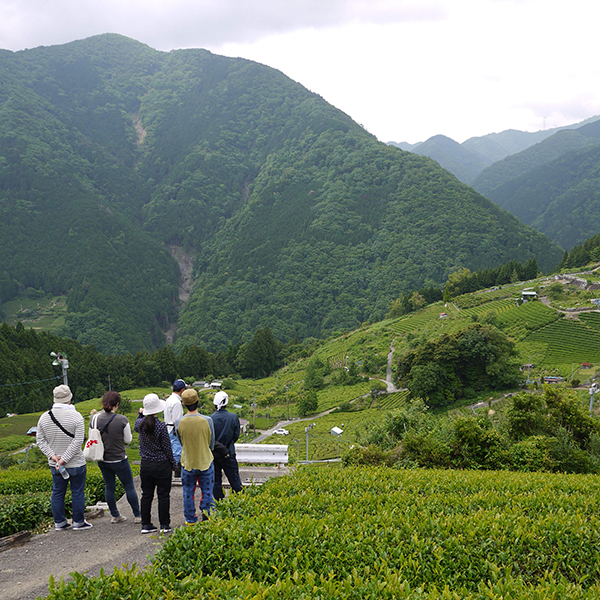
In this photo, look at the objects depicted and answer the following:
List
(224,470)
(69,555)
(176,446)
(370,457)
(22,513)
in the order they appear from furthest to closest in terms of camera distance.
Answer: (370,457)
(224,470)
(176,446)
(22,513)
(69,555)

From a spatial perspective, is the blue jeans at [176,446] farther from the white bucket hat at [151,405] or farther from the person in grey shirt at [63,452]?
the person in grey shirt at [63,452]

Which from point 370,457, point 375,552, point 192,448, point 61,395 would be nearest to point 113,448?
point 61,395

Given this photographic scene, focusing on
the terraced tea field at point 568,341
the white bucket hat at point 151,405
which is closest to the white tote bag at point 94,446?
the white bucket hat at point 151,405

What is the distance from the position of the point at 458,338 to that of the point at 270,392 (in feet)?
111

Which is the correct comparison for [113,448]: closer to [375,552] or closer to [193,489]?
[193,489]

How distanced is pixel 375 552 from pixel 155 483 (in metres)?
3.41

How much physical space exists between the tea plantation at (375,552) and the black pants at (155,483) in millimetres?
1317

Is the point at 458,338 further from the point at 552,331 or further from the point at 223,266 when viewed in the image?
the point at 223,266

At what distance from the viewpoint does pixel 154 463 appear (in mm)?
5871

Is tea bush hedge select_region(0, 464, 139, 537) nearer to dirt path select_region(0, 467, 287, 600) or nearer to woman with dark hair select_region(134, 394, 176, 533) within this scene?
dirt path select_region(0, 467, 287, 600)

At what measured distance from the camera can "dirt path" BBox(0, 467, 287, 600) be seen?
4512mm

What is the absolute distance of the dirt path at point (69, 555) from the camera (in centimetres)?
451

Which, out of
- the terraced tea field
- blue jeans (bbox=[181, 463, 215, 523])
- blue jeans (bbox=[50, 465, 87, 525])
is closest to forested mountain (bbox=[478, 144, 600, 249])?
the terraced tea field

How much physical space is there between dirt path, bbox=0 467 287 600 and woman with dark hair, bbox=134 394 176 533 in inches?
11.2
